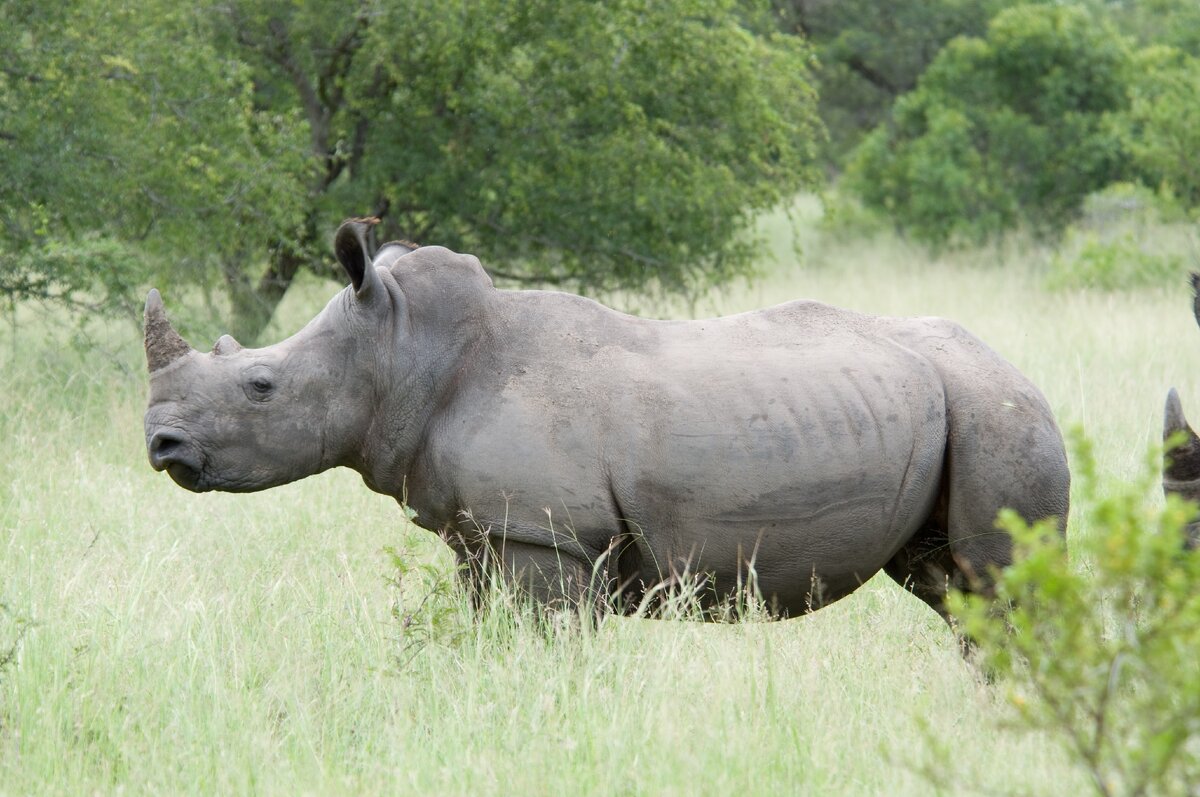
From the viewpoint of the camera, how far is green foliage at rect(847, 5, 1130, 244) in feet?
66.6

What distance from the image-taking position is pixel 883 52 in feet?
86.4

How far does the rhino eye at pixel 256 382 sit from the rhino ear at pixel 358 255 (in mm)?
369

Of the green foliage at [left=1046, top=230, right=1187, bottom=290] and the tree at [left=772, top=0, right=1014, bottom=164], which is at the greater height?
the green foliage at [left=1046, top=230, right=1187, bottom=290]

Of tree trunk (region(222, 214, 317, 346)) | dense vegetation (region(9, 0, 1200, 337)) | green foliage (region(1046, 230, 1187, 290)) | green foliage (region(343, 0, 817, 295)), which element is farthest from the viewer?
green foliage (region(1046, 230, 1187, 290))

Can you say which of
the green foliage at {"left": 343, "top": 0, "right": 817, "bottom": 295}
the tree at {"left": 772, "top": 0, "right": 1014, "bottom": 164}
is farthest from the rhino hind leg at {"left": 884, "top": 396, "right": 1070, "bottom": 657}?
the tree at {"left": 772, "top": 0, "right": 1014, "bottom": 164}

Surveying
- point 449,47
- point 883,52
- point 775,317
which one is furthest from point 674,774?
point 883,52

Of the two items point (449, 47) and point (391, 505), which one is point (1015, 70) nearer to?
point (449, 47)

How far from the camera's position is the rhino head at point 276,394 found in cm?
445

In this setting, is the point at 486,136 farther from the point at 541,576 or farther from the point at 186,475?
the point at 541,576

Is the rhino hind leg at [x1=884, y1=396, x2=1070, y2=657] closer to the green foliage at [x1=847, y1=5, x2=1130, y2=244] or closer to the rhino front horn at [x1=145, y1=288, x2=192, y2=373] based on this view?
the rhino front horn at [x1=145, y1=288, x2=192, y2=373]

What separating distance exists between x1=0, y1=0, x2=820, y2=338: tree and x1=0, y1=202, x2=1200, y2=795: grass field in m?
5.08

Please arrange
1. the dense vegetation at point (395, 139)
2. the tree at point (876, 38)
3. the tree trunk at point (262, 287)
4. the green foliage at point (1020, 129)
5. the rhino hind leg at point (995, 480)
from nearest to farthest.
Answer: the rhino hind leg at point (995, 480), the dense vegetation at point (395, 139), the tree trunk at point (262, 287), the green foliage at point (1020, 129), the tree at point (876, 38)

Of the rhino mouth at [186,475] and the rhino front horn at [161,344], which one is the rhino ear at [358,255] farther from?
the rhino mouth at [186,475]

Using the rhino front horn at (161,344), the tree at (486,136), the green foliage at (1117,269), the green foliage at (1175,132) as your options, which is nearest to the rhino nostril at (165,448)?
the rhino front horn at (161,344)
